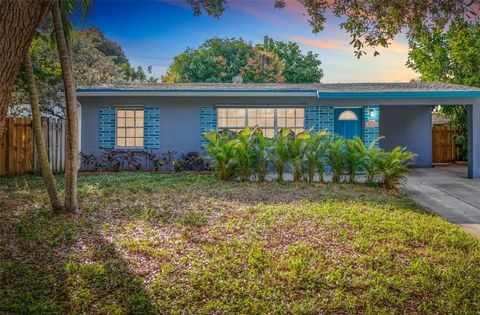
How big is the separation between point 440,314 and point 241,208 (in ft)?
12.9

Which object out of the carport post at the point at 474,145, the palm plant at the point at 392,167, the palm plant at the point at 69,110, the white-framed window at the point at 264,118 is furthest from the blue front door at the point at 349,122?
the palm plant at the point at 69,110

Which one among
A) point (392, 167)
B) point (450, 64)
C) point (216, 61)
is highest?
point (216, 61)

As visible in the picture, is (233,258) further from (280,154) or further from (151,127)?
(151,127)

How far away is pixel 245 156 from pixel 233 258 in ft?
19.1

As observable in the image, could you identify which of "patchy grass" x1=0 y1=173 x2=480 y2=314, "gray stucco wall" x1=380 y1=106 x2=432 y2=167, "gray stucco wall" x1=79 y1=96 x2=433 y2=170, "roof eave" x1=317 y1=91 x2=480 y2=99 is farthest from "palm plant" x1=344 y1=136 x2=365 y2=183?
"gray stucco wall" x1=380 y1=106 x2=432 y2=167

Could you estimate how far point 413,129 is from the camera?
16953mm

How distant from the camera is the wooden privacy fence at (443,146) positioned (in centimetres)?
1855

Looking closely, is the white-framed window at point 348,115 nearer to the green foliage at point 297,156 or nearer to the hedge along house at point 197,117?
the hedge along house at point 197,117

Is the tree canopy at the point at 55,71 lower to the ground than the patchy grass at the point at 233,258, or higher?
higher

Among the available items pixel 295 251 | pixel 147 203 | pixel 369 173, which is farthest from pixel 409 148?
pixel 295 251

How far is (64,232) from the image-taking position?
534 cm

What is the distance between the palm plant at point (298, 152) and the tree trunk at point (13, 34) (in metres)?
8.29

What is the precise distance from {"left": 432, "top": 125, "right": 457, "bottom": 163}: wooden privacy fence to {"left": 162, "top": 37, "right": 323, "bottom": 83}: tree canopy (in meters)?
14.3

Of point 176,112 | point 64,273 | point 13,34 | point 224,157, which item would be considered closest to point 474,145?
point 224,157
